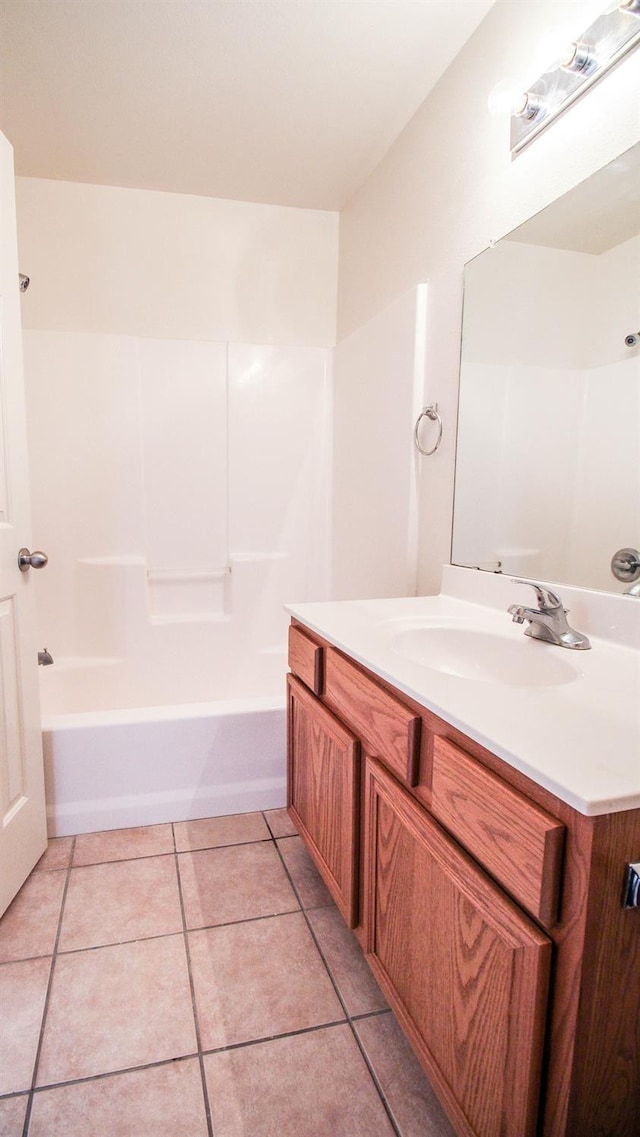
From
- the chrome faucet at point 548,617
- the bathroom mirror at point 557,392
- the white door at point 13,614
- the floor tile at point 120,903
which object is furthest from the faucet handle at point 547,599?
the white door at point 13,614

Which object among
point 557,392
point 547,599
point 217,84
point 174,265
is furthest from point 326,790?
point 174,265

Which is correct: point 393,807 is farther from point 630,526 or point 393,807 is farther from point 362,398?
point 362,398

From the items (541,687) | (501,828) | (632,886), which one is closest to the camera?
(632,886)

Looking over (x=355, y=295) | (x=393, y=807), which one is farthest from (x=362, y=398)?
(x=393, y=807)

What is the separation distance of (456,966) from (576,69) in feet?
5.21

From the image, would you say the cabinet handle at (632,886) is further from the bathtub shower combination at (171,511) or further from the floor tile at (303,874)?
the bathtub shower combination at (171,511)

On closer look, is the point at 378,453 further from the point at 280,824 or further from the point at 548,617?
the point at 280,824

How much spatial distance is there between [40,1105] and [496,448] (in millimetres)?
1638

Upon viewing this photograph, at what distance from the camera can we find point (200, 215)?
2.34m

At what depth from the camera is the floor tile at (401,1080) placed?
3.05ft

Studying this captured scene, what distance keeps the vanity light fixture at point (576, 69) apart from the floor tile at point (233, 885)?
194 cm

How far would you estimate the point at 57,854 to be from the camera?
162 cm

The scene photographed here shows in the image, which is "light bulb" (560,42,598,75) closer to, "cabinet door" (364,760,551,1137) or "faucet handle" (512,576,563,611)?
"faucet handle" (512,576,563,611)

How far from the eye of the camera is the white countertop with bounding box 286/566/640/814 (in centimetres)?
58
